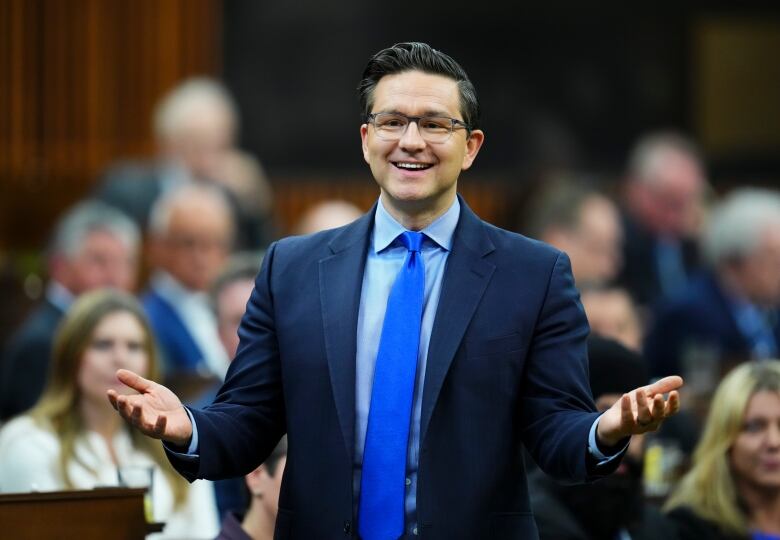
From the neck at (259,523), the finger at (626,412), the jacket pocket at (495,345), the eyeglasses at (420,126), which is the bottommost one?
the neck at (259,523)

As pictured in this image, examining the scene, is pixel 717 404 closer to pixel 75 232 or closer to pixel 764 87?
pixel 75 232

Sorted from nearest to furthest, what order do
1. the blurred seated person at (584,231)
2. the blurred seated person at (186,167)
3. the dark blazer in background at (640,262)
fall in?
1. the blurred seated person at (584,231)
2. the blurred seated person at (186,167)
3. the dark blazer in background at (640,262)

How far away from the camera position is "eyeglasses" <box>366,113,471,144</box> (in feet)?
11.8

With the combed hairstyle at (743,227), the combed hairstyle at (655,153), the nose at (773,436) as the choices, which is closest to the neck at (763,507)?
the nose at (773,436)

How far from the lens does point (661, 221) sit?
10.4 metres

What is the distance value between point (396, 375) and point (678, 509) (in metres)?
2.01

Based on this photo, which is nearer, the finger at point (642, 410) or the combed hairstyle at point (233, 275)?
the finger at point (642, 410)

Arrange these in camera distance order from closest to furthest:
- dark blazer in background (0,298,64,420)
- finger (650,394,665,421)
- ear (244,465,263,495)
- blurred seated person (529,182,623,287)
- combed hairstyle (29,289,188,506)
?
finger (650,394,665,421) < ear (244,465,263,495) < combed hairstyle (29,289,188,506) < dark blazer in background (0,298,64,420) < blurred seated person (529,182,623,287)

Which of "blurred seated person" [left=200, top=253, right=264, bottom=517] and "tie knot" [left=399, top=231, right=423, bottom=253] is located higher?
"tie knot" [left=399, top=231, right=423, bottom=253]

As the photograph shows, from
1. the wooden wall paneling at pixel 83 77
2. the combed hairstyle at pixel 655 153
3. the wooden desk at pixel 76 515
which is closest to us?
the wooden desk at pixel 76 515

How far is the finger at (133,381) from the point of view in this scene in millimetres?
3369

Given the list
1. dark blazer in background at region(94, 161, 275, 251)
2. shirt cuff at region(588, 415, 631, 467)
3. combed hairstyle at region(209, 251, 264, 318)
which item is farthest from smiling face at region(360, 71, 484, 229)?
dark blazer in background at region(94, 161, 275, 251)

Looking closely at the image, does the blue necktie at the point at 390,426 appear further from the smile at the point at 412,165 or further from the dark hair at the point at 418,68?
the dark hair at the point at 418,68

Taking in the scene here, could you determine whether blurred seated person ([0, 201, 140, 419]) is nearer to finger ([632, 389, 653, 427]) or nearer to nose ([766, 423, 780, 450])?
nose ([766, 423, 780, 450])
